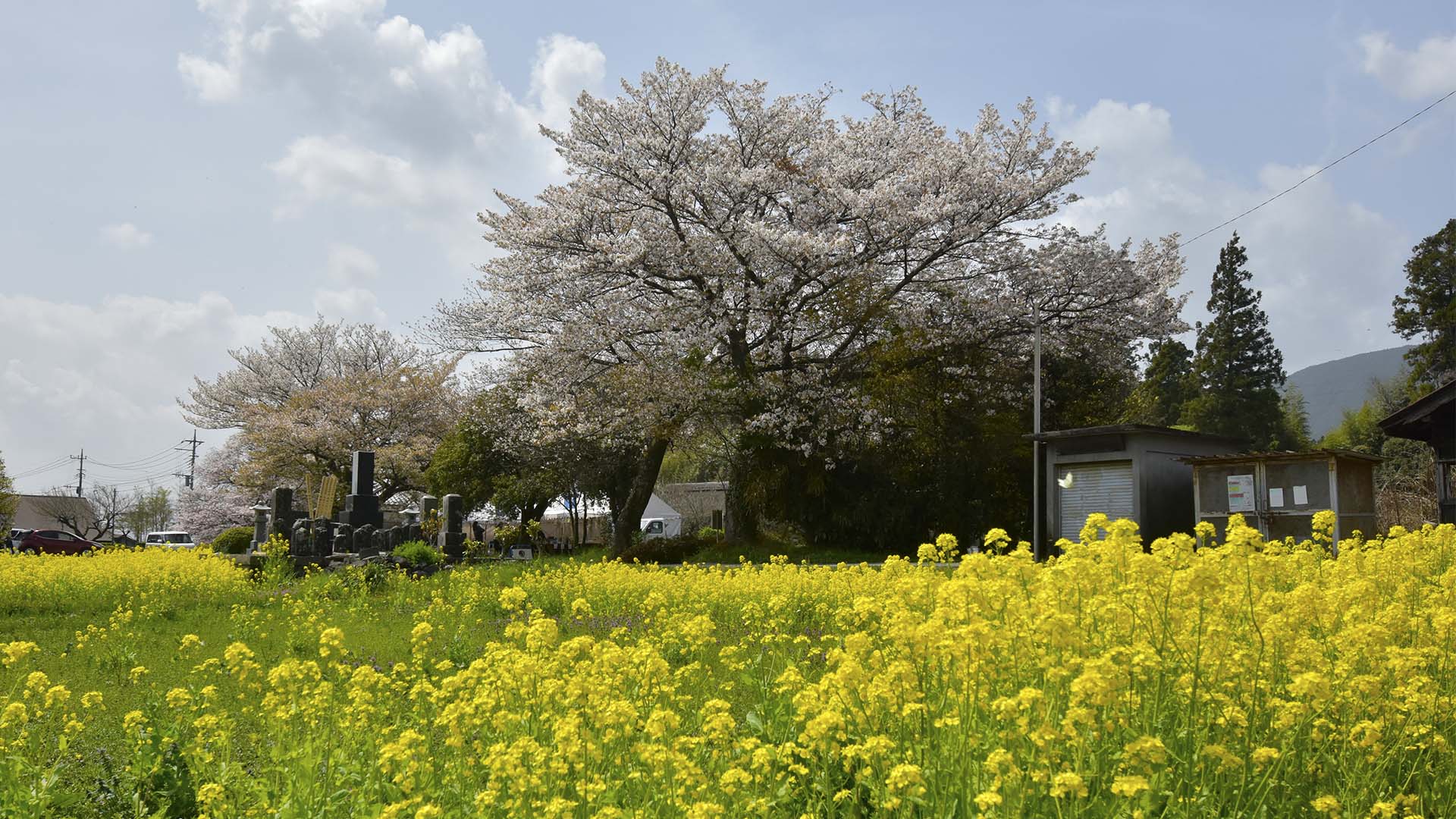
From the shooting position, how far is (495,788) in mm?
3258

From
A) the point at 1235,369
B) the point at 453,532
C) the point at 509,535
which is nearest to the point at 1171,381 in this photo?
the point at 1235,369

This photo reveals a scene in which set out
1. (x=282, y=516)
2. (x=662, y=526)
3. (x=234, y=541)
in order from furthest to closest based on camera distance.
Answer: (x=662, y=526), (x=234, y=541), (x=282, y=516)

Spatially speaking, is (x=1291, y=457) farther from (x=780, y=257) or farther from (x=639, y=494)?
(x=639, y=494)

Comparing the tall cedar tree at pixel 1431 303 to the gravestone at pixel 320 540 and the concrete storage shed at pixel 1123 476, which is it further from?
the gravestone at pixel 320 540

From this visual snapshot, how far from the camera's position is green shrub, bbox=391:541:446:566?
51.8 feet

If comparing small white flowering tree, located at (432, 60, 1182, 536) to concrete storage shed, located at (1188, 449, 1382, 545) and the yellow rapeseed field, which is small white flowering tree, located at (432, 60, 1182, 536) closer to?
concrete storage shed, located at (1188, 449, 1382, 545)

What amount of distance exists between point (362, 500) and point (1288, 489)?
1683 cm

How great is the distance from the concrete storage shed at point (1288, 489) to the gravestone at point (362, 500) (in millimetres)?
15415

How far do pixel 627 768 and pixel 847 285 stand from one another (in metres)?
18.1

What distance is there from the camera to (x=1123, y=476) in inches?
714

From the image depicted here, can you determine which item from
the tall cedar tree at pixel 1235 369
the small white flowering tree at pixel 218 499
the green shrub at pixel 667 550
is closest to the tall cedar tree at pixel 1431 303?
the tall cedar tree at pixel 1235 369

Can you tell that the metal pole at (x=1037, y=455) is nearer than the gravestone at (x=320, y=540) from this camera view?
No

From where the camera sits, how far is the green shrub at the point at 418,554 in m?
15.8

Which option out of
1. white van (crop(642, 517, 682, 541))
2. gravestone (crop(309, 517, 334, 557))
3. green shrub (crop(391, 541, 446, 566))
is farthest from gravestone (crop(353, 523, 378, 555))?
white van (crop(642, 517, 682, 541))
